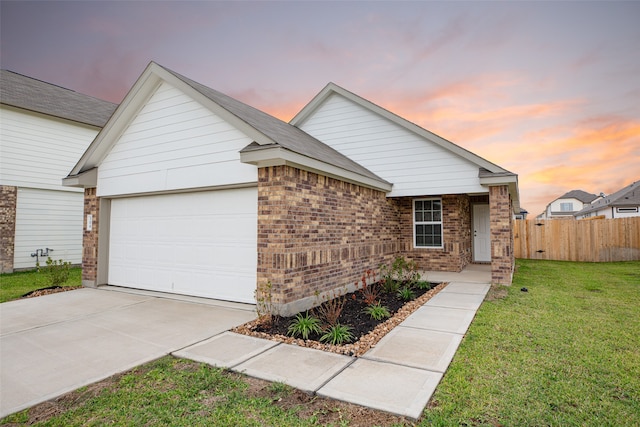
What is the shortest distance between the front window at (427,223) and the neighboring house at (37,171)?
14.1 m

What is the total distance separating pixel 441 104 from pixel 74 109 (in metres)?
15.9

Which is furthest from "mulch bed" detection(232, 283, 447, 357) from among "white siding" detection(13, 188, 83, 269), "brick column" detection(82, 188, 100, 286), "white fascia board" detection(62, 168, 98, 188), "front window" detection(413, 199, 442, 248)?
"white siding" detection(13, 188, 83, 269)

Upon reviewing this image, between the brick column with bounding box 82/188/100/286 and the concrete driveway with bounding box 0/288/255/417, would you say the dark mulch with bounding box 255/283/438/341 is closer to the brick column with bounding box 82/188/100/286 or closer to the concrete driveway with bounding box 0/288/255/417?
the concrete driveway with bounding box 0/288/255/417

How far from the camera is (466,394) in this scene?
3.25 m

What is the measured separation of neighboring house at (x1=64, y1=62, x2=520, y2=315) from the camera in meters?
6.34

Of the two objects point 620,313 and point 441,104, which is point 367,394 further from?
point 441,104

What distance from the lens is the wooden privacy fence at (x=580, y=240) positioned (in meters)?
15.9

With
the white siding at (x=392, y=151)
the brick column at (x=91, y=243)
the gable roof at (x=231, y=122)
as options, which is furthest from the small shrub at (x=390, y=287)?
the brick column at (x=91, y=243)

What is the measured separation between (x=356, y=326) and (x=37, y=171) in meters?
14.5

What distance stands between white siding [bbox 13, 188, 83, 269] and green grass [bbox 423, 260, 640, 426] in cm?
1575

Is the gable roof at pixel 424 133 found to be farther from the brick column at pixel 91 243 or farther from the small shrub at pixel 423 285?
the brick column at pixel 91 243

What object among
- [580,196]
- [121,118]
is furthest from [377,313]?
[580,196]

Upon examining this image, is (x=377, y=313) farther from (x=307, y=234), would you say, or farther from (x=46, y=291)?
(x=46, y=291)

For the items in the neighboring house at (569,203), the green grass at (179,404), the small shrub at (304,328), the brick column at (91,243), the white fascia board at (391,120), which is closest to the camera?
the green grass at (179,404)
